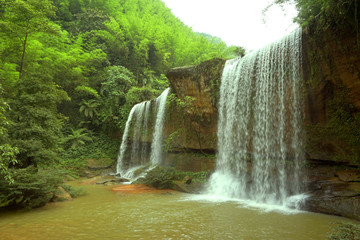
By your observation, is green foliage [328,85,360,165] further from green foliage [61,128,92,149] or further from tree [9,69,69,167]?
green foliage [61,128,92,149]

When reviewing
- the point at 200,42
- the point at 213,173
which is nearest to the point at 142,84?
the point at 200,42

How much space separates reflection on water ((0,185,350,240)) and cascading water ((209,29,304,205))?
2.28m

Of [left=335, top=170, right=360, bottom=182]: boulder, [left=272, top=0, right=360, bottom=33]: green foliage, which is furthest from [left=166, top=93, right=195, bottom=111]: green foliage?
[left=335, top=170, right=360, bottom=182]: boulder

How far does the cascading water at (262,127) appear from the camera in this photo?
8.40m

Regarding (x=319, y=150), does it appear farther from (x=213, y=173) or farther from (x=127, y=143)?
(x=127, y=143)

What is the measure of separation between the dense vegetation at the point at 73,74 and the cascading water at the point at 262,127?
8.19 ft

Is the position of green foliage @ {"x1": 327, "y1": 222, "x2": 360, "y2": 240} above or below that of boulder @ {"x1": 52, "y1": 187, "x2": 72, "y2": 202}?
above

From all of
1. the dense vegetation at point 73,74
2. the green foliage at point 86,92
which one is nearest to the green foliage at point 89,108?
the dense vegetation at point 73,74

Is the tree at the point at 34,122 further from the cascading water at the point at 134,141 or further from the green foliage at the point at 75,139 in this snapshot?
the green foliage at the point at 75,139

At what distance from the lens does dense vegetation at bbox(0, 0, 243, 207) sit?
7040 mm

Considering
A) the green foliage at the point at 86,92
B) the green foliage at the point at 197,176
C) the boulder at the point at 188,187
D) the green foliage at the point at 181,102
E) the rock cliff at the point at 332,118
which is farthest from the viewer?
the green foliage at the point at 86,92

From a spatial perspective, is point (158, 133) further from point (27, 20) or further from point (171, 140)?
point (27, 20)

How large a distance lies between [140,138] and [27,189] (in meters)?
11.2

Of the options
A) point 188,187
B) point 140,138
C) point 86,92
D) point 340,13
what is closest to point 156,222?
point 188,187
